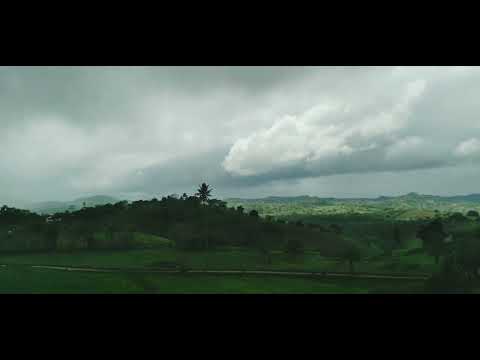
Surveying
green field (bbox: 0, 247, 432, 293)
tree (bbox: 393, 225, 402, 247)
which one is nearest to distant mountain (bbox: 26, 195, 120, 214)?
green field (bbox: 0, 247, 432, 293)

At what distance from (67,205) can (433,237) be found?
21519mm

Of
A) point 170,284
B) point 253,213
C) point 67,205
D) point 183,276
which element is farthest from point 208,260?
point 67,205

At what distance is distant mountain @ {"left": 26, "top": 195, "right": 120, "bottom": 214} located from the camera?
19.8 metres

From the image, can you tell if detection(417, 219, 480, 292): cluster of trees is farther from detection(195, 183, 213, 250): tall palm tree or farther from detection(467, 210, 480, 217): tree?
detection(195, 183, 213, 250): tall palm tree

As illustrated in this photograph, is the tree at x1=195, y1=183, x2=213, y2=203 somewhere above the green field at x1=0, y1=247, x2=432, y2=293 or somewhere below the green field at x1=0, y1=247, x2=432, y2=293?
above

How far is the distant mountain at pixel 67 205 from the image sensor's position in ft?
65.0

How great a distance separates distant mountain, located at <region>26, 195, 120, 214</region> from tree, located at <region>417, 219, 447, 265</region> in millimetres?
17723

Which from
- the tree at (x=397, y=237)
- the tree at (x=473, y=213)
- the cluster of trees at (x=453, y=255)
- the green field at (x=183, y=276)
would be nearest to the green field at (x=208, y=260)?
the green field at (x=183, y=276)
